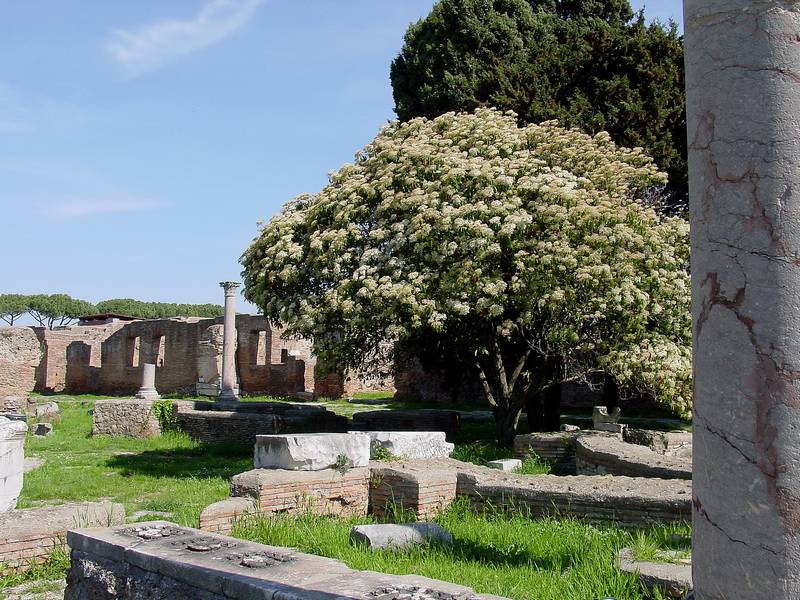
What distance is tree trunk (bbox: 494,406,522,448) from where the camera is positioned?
13.3 metres

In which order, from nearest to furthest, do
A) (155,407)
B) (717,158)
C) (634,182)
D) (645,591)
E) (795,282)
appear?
(795,282)
(717,158)
(645,591)
(634,182)
(155,407)

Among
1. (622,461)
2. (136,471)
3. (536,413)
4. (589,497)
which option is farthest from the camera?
(536,413)

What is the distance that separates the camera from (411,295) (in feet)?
38.2

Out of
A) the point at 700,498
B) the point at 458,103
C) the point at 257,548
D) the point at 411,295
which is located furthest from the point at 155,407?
the point at 700,498

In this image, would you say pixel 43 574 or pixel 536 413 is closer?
pixel 43 574

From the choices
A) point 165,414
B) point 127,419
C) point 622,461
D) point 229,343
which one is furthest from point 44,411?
point 622,461

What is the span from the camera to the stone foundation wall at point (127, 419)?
1755cm

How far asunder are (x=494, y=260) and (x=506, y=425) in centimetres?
295

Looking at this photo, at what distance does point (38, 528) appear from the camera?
21.0 feet

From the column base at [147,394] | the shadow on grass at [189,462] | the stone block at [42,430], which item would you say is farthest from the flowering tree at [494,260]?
the column base at [147,394]

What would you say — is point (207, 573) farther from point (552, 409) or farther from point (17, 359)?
point (17, 359)

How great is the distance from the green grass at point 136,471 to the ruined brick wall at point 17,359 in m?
13.3

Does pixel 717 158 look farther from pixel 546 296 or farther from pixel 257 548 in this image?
pixel 546 296

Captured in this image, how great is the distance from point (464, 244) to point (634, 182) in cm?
419
